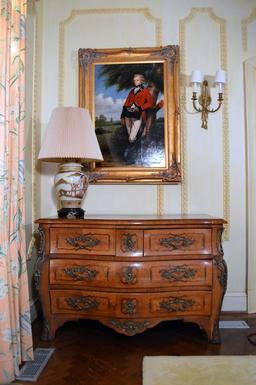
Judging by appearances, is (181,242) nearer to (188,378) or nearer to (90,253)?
(90,253)

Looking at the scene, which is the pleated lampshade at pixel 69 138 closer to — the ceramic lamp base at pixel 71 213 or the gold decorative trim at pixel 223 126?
the ceramic lamp base at pixel 71 213

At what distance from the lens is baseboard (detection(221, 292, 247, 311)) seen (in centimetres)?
273

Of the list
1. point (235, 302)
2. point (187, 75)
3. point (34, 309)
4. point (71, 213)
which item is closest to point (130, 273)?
point (71, 213)

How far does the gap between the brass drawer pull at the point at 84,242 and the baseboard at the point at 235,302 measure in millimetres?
1370

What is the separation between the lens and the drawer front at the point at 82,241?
2.10 meters

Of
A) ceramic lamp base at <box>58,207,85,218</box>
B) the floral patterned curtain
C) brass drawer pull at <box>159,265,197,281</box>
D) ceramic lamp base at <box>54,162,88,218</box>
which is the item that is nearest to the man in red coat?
ceramic lamp base at <box>54,162,88,218</box>

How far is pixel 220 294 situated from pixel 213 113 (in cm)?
154

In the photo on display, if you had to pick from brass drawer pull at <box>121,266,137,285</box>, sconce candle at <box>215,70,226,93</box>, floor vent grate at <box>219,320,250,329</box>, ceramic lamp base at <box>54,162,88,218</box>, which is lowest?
floor vent grate at <box>219,320,250,329</box>

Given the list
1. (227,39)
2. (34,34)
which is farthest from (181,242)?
(34,34)

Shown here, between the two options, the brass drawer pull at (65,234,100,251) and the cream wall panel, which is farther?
the cream wall panel

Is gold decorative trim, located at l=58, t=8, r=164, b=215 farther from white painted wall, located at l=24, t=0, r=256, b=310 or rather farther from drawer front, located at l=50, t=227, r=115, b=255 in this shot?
drawer front, located at l=50, t=227, r=115, b=255

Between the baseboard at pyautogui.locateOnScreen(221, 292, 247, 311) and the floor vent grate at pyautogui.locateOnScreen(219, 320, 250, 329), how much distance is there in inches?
7.6

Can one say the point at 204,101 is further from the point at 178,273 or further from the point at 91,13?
the point at 178,273

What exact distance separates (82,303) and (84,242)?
411mm
